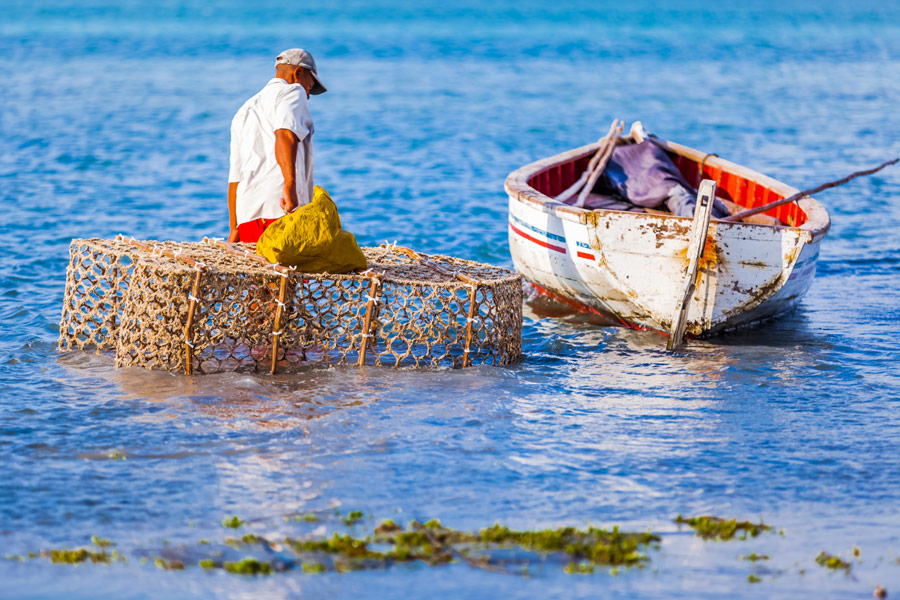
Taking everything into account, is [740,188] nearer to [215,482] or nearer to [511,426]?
[511,426]

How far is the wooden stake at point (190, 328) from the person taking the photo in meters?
6.64

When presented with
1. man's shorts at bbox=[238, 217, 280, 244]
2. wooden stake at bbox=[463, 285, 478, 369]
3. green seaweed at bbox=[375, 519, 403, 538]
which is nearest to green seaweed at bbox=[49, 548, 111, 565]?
green seaweed at bbox=[375, 519, 403, 538]

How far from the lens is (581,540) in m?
4.86

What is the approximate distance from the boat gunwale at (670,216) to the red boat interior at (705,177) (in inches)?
1.8

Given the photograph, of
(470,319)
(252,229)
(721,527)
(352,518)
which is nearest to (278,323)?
(252,229)

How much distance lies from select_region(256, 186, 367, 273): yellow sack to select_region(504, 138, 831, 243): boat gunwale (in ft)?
7.45

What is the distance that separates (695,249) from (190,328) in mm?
3701

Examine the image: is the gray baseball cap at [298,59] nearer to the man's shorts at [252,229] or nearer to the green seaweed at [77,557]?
the man's shorts at [252,229]

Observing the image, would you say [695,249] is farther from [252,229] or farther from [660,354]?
[252,229]

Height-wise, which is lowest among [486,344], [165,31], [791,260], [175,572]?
[175,572]

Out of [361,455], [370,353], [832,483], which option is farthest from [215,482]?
[832,483]

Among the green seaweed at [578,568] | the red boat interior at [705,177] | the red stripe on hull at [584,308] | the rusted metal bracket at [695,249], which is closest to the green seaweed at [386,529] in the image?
the green seaweed at [578,568]

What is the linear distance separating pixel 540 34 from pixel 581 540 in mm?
48140

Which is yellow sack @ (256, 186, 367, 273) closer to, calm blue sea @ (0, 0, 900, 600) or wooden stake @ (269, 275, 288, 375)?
wooden stake @ (269, 275, 288, 375)
